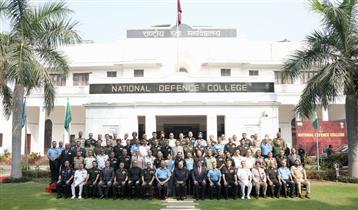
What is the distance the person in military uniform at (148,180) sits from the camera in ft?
41.4

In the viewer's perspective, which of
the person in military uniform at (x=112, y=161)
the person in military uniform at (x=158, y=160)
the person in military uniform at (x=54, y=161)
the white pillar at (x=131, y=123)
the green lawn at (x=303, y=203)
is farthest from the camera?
the white pillar at (x=131, y=123)

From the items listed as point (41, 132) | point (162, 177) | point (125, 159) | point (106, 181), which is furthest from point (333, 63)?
point (41, 132)

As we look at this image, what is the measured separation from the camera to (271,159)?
516 inches

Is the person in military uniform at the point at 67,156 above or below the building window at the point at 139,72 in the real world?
below

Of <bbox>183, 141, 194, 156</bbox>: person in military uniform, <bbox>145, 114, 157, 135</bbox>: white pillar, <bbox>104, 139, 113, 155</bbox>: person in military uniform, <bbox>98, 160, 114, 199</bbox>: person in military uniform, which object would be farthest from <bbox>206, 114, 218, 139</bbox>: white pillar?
<bbox>98, 160, 114, 199</bbox>: person in military uniform

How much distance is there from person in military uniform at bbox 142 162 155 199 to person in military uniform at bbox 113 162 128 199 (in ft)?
1.99

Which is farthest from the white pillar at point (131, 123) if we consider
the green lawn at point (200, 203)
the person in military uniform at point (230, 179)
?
the person in military uniform at point (230, 179)

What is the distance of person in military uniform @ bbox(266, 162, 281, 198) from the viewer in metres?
12.7

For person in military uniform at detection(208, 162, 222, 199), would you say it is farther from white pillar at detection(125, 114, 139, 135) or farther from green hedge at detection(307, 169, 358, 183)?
white pillar at detection(125, 114, 139, 135)

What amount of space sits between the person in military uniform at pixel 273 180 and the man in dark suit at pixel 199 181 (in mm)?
2120

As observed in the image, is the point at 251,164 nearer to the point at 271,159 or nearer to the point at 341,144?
the point at 271,159

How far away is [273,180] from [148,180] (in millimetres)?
4056

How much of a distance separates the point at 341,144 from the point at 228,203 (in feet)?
57.5

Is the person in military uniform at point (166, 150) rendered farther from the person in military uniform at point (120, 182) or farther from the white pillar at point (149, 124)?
the white pillar at point (149, 124)
